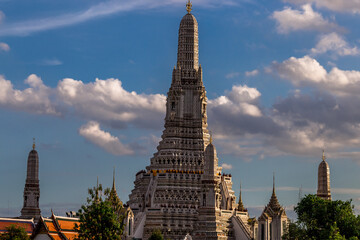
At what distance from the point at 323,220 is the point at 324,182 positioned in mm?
22469

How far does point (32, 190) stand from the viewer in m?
141

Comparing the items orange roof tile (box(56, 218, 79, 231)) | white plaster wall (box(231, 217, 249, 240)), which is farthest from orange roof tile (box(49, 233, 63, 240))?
white plaster wall (box(231, 217, 249, 240))

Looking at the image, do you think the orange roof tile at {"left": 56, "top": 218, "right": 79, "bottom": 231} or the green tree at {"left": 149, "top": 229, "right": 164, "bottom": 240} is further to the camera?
the green tree at {"left": 149, "top": 229, "right": 164, "bottom": 240}

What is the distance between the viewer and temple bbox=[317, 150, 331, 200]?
442ft

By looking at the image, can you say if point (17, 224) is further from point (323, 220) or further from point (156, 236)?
point (323, 220)

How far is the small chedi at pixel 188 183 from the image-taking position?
133 meters

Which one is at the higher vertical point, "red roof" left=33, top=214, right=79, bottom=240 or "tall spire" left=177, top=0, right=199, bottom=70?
"tall spire" left=177, top=0, right=199, bottom=70

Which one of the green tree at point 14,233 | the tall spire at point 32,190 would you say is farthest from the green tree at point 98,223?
the tall spire at point 32,190

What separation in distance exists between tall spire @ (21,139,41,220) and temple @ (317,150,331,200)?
43.0m

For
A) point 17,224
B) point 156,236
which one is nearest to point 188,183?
point 156,236

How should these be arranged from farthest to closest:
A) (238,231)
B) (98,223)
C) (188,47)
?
(188,47) < (238,231) < (98,223)

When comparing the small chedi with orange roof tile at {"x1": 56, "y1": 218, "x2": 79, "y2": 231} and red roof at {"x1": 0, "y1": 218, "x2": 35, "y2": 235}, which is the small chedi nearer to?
orange roof tile at {"x1": 56, "y1": 218, "x2": 79, "y2": 231}

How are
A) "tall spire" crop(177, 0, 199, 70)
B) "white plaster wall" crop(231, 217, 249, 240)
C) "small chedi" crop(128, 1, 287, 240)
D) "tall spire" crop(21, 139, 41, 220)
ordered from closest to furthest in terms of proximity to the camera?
"small chedi" crop(128, 1, 287, 240)
"white plaster wall" crop(231, 217, 249, 240)
"tall spire" crop(21, 139, 41, 220)
"tall spire" crop(177, 0, 199, 70)

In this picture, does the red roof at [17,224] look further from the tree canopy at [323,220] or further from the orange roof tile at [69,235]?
the tree canopy at [323,220]
